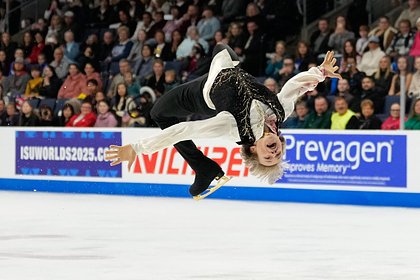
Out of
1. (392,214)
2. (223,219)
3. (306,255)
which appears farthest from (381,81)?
(306,255)

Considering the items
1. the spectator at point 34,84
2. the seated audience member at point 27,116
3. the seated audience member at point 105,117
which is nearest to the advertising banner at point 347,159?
the seated audience member at point 105,117

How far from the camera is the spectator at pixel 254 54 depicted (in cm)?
1532

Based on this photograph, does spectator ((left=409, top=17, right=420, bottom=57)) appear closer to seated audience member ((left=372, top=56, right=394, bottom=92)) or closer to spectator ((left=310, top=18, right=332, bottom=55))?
seated audience member ((left=372, top=56, right=394, bottom=92))

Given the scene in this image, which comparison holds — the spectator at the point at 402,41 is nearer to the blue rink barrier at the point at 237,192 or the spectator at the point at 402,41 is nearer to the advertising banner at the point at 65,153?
the blue rink barrier at the point at 237,192

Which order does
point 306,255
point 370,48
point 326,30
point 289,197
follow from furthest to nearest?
point 326,30 < point 370,48 < point 289,197 < point 306,255

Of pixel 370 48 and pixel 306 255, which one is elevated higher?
pixel 370 48

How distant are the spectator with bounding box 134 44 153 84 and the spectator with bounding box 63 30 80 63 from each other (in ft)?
5.35

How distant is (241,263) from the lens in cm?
754

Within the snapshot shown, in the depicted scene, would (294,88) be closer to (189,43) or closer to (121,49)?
(189,43)

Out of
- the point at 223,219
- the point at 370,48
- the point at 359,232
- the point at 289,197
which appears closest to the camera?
the point at 359,232

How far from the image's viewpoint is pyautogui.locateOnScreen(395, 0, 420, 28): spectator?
1448 centimetres

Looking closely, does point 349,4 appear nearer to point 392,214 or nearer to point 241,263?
point 392,214

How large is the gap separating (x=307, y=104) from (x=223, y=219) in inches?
133

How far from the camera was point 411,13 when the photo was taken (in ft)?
47.7
